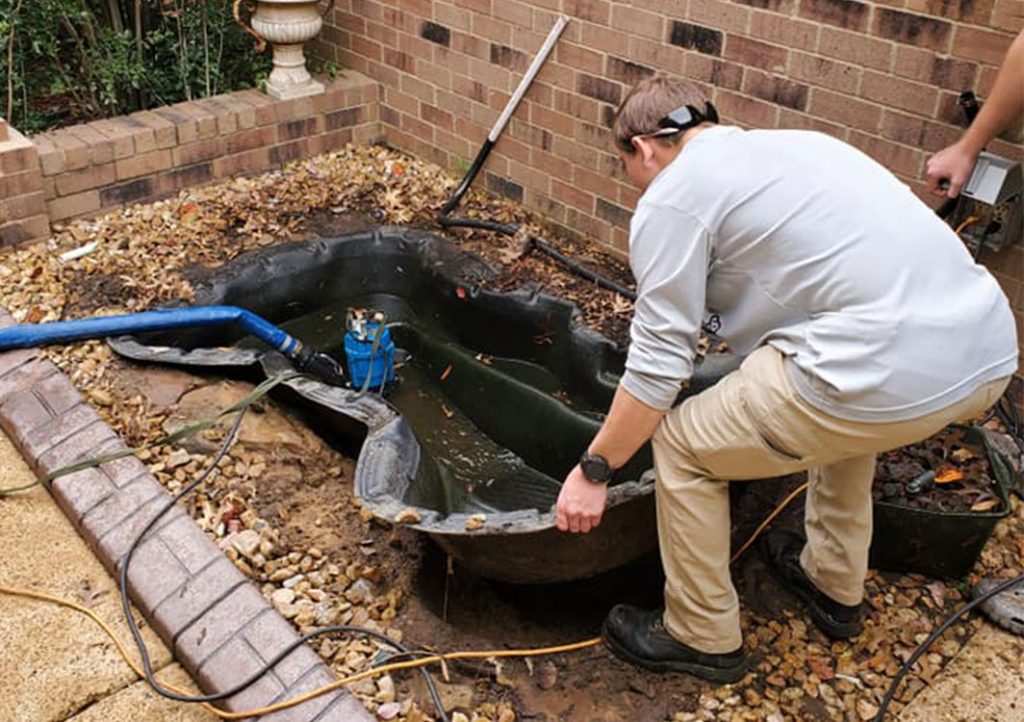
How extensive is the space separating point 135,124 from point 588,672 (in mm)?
3213

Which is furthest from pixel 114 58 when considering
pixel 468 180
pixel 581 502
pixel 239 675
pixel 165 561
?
pixel 581 502

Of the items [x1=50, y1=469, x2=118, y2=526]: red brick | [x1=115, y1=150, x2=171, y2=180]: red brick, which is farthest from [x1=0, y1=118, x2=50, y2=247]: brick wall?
[x1=50, y1=469, x2=118, y2=526]: red brick

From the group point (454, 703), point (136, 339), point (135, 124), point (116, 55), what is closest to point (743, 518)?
point (454, 703)

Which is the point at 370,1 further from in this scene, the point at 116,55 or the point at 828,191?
the point at 828,191

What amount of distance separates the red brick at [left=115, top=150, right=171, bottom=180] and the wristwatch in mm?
3019

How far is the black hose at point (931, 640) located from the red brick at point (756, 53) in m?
1.78

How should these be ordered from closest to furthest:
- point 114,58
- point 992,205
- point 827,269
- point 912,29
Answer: point 827,269
point 992,205
point 912,29
point 114,58

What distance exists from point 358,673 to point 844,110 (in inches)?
90.3

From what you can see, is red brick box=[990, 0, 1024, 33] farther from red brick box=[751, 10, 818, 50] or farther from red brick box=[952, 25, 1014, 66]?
red brick box=[751, 10, 818, 50]

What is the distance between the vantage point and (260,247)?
4.30 m

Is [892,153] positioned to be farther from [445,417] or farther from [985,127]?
[445,417]

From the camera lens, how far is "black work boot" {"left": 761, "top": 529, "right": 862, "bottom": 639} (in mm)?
2639

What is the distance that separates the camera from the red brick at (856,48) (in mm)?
3160

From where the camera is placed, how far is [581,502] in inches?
90.5
